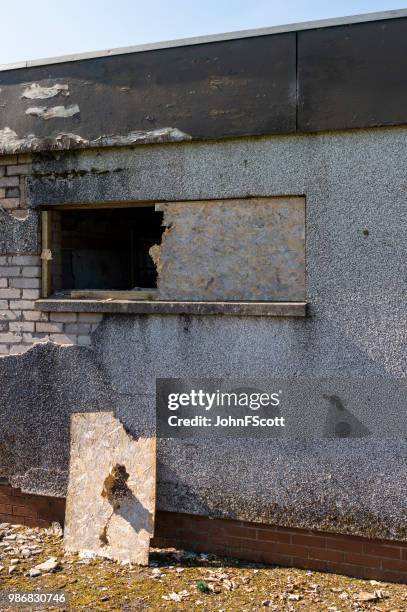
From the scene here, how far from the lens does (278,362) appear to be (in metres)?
3.91

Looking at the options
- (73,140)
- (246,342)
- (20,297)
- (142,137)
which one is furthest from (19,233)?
(246,342)

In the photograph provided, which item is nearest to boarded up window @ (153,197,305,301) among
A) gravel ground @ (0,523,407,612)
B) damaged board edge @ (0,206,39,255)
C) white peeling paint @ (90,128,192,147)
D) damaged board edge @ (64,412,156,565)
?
white peeling paint @ (90,128,192,147)

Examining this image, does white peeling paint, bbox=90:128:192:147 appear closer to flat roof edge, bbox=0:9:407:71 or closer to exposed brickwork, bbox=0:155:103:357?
flat roof edge, bbox=0:9:407:71

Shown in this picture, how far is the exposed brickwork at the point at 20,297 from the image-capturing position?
4.41 metres

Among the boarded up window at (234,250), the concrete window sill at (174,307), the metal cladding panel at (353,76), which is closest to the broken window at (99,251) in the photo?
the concrete window sill at (174,307)

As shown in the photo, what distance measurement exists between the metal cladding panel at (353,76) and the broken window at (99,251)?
1406mm

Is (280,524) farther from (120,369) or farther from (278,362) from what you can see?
(120,369)

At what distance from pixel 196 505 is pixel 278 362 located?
3.86 feet

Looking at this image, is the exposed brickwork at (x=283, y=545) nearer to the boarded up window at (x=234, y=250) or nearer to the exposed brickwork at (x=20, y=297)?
the exposed brickwork at (x=20, y=297)

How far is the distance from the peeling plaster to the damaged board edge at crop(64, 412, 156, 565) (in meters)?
1.95

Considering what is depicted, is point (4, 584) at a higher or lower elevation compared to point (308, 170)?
lower

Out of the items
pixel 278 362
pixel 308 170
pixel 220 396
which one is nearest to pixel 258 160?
pixel 308 170

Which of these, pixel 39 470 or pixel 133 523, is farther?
pixel 39 470

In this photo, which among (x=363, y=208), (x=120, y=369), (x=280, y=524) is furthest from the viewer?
(x=120, y=369)
